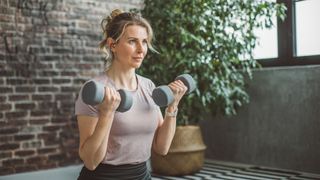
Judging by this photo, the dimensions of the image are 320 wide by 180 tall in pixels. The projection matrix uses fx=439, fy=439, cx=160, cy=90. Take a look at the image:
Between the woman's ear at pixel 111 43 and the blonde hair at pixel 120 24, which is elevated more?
the blonde hair at pixel 120 24

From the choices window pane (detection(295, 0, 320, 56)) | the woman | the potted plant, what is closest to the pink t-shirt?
the woman

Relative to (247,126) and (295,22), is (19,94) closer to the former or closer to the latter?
(247,126)

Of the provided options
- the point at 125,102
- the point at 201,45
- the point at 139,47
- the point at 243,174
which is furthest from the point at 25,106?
the point at 125,102

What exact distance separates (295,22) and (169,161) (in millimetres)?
1737

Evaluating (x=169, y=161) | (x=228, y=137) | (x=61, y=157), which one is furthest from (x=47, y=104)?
(x=228, y=137)

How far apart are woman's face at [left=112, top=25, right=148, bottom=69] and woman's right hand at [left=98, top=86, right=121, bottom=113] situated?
0.73 ft

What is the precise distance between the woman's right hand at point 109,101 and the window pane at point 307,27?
3034 mm

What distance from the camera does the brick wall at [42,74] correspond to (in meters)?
3.65

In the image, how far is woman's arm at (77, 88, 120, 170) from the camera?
4.36 ft

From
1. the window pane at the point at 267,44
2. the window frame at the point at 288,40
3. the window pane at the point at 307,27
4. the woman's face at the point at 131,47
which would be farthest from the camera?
the window pane at the point at 267,44

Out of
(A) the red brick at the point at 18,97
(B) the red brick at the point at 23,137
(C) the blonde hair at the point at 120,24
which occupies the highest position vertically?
(C) the blonde hair at the point at 120,24

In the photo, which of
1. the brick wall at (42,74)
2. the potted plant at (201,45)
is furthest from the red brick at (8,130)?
the potted plant at (201,45)

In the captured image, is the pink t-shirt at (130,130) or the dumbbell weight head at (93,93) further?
the pink t-shirt at (130,130)

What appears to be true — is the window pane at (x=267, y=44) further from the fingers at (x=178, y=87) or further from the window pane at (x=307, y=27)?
the fingers at (x=178, y=87)
